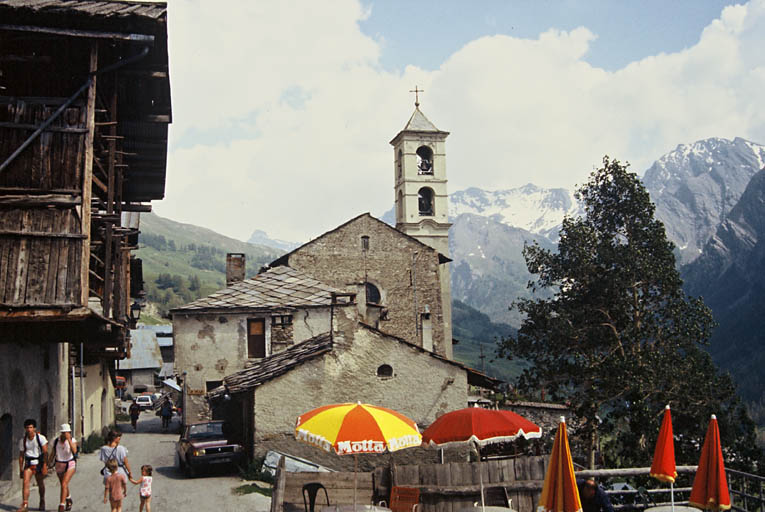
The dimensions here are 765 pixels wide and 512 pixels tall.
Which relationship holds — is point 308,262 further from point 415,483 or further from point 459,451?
point 415,483

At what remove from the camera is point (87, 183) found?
11.2 meters

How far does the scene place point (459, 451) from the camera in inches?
775

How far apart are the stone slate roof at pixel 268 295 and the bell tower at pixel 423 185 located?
11993mm

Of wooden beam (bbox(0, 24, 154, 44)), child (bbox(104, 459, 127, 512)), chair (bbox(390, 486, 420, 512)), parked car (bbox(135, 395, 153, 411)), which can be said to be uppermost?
wooden beam (bbox(0, 24, 154, 44))

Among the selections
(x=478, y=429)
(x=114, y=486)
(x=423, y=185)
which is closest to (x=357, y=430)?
(x=478, y=429)

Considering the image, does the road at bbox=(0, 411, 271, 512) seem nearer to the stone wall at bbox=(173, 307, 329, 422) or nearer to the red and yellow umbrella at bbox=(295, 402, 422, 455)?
the stone wall at bbox=(173, 307, 329, 422)

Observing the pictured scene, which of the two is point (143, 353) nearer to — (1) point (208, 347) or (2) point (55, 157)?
(1) point (208, 347)

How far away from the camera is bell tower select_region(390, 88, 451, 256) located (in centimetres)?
3972

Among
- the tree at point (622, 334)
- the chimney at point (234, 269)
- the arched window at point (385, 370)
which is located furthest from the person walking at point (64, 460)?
the chimney at point (234, 269)

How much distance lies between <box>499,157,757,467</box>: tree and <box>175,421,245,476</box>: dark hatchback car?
1190 cm

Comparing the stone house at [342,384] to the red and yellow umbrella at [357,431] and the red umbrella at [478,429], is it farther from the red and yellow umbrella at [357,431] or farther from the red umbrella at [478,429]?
the red umbrella at [478,429]

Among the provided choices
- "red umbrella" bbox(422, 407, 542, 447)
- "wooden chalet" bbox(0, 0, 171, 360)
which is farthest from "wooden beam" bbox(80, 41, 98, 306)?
"red umbrella" bbox(422, 407, 542, 447)

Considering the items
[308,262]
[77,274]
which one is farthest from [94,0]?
[308,262]

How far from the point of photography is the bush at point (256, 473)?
57.0 ft
